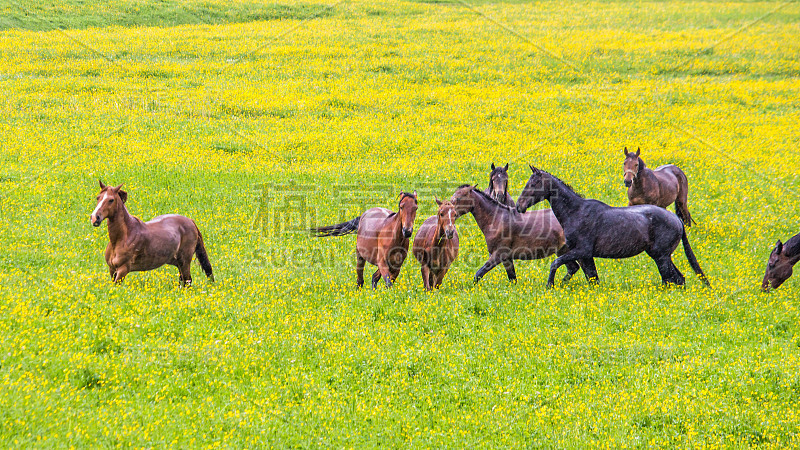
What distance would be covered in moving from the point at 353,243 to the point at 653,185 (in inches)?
355

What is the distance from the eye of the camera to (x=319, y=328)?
36.6 ft

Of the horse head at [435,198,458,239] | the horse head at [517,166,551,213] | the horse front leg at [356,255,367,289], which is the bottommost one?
the horse front leg at [356,255,367,289]

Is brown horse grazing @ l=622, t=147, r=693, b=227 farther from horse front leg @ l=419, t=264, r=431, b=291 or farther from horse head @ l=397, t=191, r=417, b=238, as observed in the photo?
horse head @ l=397, t=191, r=417, b=238

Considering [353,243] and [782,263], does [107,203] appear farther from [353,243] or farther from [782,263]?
[782,263]

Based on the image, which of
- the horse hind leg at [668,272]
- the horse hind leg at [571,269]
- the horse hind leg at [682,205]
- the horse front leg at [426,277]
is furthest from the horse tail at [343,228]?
the horse hind leg at [682,205]

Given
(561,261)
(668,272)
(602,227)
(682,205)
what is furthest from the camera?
(682,205)

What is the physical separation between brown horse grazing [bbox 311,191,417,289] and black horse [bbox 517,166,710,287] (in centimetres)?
261

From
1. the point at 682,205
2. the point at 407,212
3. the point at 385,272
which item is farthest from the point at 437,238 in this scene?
the point at 682,205

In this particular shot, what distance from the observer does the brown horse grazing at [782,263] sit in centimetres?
1362

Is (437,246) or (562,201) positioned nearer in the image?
(437,246)

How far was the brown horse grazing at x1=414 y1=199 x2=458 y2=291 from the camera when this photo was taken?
12680mm

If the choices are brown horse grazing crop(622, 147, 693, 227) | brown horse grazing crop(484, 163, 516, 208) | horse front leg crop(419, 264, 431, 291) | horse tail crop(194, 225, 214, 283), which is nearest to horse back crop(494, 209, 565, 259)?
brown horse grazing crop(484, 163, 516, 208)

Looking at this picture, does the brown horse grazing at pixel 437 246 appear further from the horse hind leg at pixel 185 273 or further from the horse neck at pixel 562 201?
the horse hind leg at pixel 185 273

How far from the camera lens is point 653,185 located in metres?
19.0
